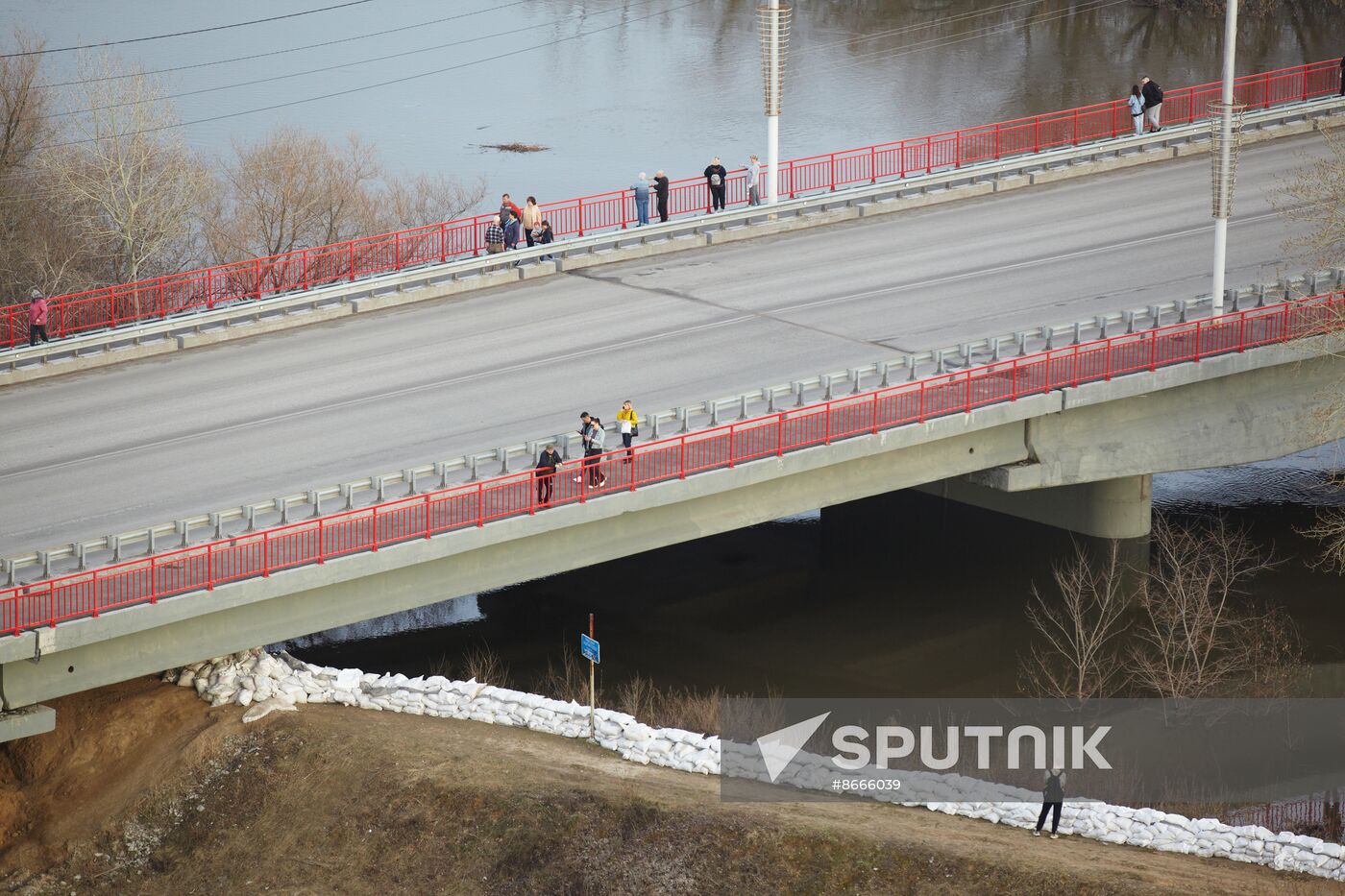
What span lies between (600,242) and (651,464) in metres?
12.4

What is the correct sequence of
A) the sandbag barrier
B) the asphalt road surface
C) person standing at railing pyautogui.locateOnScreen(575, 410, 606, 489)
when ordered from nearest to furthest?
the sandbag barrier < person standing at railing pyautogui.locateOnScreen(575, 410, 606, 489) < the asphalt road surface

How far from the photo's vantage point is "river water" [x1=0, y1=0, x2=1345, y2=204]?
74.2m

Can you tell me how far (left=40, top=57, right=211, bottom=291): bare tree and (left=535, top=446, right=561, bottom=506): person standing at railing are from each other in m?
25.4

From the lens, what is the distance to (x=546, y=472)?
90.2 ft

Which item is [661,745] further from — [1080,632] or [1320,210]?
[1320,210]

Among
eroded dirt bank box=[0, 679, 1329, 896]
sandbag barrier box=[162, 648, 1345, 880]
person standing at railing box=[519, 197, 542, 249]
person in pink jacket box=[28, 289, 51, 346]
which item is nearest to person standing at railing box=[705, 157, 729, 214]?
person standing at railing box=[519, 197, 542, 249]

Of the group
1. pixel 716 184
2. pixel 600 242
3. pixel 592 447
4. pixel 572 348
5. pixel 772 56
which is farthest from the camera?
pixel 716 184

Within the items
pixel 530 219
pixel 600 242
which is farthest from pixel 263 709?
pixel 600 242

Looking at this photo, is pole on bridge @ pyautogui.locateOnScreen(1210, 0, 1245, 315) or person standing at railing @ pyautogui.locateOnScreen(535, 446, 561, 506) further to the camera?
pole on bridge @ pyautogui.locateOnScreen(1210, 0, 1245, 315)

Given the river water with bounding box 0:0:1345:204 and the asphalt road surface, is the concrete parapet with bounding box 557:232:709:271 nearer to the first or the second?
the asphalt road surface

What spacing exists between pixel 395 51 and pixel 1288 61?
4161cm

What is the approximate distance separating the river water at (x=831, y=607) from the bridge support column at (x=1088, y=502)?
1.08m

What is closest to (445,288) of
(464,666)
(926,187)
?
(464,666)

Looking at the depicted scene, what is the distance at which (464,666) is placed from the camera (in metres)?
33.7
